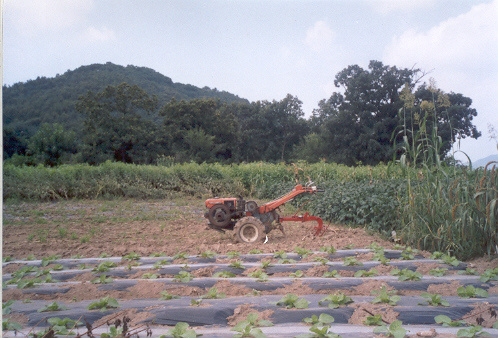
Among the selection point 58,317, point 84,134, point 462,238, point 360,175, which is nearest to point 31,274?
point 58,317

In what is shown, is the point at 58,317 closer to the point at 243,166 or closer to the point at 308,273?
the point at 308,273

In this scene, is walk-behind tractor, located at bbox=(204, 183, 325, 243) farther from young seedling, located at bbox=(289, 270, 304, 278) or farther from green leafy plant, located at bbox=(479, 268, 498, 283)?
green leafy plant, located at bbox=(479, 268, 498, 283)

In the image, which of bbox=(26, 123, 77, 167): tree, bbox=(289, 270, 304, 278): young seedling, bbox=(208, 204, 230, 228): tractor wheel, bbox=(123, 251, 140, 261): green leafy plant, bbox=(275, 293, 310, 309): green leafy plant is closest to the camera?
bbox=(275, 293, 310, 309): green leafy plant

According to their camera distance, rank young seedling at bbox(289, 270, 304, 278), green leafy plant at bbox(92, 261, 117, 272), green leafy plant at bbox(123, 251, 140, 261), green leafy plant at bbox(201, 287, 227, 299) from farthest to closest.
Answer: green leafy plant at bbox(123, 251, 140, 261), green leafy plant at bbox(92, 261, 117, 272), young seedling at bbox(289, 270, 304, 278), green leafy plant at bbox(201, 287, 227, 299)

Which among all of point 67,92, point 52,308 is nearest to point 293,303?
point 52,308

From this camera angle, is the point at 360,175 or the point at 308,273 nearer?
the point at 308,273

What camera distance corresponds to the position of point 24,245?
5.21 meters

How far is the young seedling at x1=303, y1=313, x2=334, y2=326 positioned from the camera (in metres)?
2.11

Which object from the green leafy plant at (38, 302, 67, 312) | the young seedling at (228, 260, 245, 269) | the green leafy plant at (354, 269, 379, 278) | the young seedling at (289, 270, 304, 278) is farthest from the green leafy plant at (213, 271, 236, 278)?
the green leafy plant at (38, 302, 67, 312)

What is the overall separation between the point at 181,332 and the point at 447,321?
158 cm

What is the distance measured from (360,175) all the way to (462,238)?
23.7 ft

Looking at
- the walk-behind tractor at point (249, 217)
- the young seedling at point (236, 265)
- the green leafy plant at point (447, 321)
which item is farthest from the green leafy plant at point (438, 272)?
the walk-behind tractor at point (249, 217)

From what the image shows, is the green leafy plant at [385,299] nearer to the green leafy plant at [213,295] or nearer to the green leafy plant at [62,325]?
the green leafy plant at [213,295]

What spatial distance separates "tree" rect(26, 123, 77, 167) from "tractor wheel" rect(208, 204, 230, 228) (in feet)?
27.1
